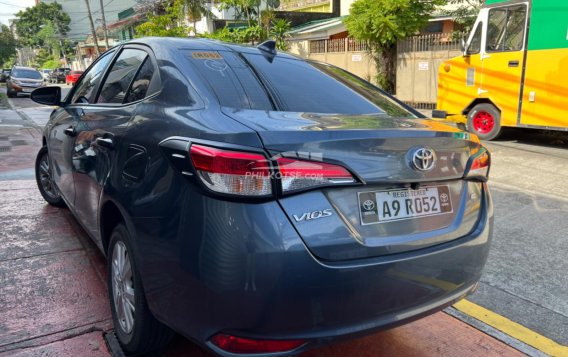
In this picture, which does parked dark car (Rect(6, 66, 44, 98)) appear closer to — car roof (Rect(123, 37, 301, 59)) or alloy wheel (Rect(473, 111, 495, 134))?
alloy wheel (Rect(473, 111, 495, 134))

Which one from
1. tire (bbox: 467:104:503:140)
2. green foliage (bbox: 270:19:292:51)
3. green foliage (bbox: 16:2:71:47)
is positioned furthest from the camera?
green foliage (bbox: 16:2:71:47)

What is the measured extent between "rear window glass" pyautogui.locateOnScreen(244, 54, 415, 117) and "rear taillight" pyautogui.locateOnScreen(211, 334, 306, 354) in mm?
1122

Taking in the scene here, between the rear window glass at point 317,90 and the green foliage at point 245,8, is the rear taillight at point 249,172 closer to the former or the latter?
the rear window glass at point 317,90

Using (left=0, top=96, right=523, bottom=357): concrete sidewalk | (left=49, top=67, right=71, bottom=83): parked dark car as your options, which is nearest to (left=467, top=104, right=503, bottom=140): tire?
(left=0, top=96, right=523, bottom=357): concrete sidewalk

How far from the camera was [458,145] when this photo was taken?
2252 mm

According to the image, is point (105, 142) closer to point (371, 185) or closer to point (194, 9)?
point (371, 185)

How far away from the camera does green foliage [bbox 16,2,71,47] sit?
243 ft

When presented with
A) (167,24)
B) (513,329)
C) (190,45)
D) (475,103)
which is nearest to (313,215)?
(190,45)

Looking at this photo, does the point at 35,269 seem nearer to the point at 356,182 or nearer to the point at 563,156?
the point at 356,182

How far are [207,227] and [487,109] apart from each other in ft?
28.1

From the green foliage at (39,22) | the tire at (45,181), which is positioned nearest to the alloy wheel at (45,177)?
the tire at (45,181)

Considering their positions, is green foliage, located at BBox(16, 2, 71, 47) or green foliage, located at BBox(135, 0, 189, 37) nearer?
green foliage, located at BBox(135, 0, 189, 37)

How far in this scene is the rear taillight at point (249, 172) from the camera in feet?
5.76

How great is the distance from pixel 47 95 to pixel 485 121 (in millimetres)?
7884
